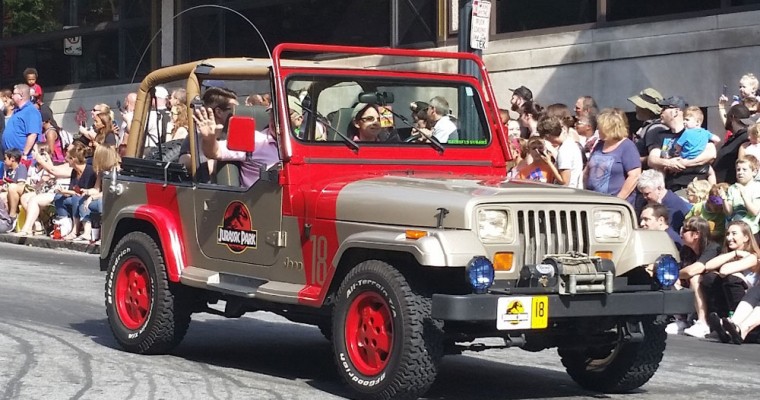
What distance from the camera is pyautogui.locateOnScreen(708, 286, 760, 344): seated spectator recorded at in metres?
11.3

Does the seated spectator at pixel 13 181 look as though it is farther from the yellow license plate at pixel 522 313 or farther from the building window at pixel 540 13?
the yellow license plate at pixel 522 313

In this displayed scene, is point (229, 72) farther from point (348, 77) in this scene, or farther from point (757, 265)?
point (757, 265)

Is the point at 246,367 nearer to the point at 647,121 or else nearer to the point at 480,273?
the point at 480,273

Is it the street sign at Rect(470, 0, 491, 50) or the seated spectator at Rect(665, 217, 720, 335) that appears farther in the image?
the street sign at Rect(470, 0, 491, 50)

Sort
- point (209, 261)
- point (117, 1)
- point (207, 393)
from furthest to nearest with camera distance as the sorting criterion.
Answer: point (117, 1) → point (209, 261) → point (207, 393)

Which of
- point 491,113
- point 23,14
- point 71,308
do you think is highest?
point 23,14

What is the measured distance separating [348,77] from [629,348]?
246cm

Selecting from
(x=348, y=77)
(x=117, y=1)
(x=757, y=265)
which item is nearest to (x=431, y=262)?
(x=348, y=77)

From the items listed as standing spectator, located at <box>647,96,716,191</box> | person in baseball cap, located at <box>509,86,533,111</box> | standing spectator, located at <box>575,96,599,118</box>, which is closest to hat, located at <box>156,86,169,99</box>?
standing spectator, located at <box>647,96,716,191</box>

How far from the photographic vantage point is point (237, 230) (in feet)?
29.1

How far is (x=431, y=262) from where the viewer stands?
23.8 feet

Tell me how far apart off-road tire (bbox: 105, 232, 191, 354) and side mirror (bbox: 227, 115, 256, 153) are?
1.27m

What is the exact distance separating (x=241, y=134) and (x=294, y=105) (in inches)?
17.4

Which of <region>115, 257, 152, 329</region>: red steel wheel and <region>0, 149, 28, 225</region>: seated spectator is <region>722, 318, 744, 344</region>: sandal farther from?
<region>0, 149, 28, 225</region>: seated spectator
